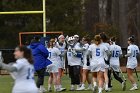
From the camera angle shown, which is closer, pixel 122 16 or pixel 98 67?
pixel 98 67

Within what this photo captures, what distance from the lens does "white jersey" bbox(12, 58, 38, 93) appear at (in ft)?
37.1

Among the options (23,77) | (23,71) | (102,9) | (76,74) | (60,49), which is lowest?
(76,74)

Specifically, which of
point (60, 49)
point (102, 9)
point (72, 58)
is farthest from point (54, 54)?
point (102, 9)

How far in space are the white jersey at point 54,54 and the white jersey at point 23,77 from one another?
30.2 feet

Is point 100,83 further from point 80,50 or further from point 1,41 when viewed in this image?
point 1,41

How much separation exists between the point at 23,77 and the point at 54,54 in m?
9.37

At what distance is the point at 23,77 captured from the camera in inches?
452

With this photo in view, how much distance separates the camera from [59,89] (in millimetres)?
21047

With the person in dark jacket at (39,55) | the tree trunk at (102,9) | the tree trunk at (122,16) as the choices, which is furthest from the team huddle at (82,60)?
the tree trunk at (102,9)

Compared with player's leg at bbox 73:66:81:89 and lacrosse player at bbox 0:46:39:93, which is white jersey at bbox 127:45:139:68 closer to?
player's leg at bbox 73:66:81:89

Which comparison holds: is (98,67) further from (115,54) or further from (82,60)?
(82,60)

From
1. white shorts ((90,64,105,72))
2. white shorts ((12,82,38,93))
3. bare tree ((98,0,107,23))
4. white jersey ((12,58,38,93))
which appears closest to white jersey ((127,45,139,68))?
white shorts ((90,64,105,72))

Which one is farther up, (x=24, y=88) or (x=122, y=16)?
(x=122, y=16)

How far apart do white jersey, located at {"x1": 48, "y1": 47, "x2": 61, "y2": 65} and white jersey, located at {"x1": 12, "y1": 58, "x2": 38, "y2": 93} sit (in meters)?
9.20
